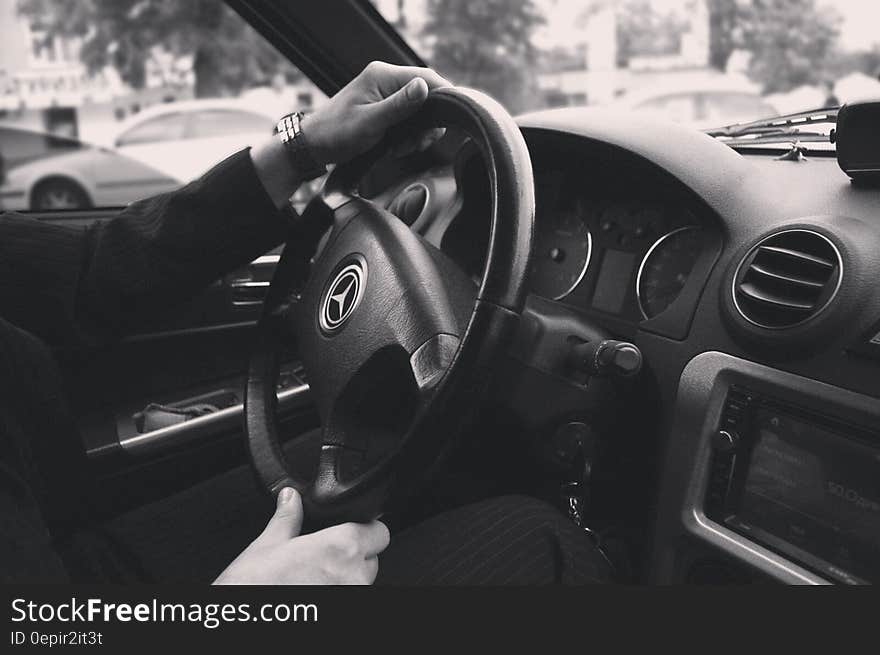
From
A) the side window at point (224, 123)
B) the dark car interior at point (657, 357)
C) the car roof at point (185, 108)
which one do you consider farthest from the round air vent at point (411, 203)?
the car roof at point (185, 108)

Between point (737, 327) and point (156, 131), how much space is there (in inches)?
266

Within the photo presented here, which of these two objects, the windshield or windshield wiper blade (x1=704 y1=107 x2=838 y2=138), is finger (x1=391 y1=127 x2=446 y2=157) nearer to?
windshield wiper blade (x1=704 y1=107 x2=838 y2=138)

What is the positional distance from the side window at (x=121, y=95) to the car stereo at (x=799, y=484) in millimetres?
5121

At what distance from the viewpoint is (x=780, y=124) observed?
172 cm

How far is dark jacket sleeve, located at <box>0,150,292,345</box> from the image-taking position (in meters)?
1.36

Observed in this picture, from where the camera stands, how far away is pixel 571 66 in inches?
463

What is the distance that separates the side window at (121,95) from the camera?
6.27 meters

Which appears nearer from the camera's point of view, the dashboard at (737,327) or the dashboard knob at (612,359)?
the dashboard at (737,327)

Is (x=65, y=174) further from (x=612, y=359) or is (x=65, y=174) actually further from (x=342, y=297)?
(x=612, y=359)

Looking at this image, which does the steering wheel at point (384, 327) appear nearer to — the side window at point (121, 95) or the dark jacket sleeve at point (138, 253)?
the dark jacket sleeve at point (138, 253)

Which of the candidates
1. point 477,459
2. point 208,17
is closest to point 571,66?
point 208,17

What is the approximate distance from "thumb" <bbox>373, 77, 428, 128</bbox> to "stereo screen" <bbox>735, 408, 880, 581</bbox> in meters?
0.66

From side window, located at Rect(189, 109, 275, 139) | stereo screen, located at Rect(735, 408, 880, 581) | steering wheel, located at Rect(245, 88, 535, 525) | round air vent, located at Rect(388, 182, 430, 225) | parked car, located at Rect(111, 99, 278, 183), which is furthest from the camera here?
side window, located at Rect(189, 109, 275, 139)

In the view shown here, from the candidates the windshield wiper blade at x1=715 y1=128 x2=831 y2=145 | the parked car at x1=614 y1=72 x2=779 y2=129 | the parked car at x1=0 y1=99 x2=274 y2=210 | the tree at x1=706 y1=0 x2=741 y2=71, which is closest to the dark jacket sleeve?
the windshield wiper blade at x1=715 y1=128 x2=831 y2=145
